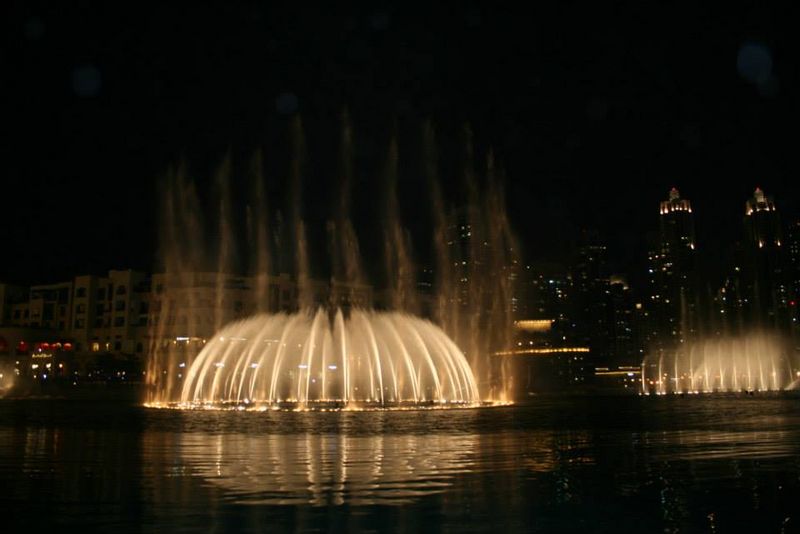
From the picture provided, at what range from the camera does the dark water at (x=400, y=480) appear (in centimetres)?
991

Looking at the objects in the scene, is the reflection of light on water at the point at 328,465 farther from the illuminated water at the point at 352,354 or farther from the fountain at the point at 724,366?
the fountain at the point at 724,366

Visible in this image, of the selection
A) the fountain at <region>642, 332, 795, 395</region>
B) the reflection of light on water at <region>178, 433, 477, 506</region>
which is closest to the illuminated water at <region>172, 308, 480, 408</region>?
the reflection of light on water at <region>178, 433, 477, 506</region>

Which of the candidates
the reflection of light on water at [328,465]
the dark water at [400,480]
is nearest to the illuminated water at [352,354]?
the dark water at [400,480]

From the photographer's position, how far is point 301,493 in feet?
38.9

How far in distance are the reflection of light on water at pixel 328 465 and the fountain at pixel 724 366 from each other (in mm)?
86885

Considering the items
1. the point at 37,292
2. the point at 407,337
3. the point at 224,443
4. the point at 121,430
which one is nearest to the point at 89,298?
the point at 37,292

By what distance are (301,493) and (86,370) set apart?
85329 mm

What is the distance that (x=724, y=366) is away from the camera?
402 feet

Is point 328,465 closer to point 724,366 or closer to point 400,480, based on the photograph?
point 400,480

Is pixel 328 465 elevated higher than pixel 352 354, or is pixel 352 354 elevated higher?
pixel 352 354

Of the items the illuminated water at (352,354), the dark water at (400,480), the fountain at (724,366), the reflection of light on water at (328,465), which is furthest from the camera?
the fountain at (724,366)

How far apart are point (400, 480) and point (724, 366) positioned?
120873 millimetres

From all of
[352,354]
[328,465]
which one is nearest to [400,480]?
[328,465]

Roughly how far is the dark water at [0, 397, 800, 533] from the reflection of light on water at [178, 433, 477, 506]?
1.8 inches
